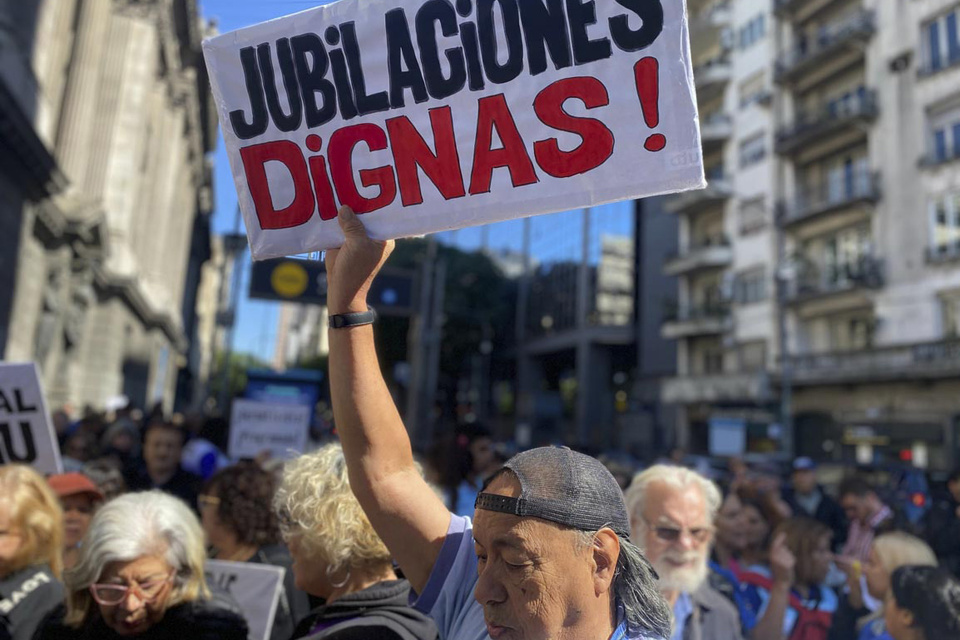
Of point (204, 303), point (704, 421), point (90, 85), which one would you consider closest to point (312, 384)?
point (90, 85)

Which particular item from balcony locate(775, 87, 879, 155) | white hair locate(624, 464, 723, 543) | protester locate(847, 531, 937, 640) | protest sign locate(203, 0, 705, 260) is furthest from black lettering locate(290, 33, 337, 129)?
balcony locate(775, 87, 879, 155)

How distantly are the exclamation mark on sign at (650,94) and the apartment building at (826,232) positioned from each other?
18.4 metres

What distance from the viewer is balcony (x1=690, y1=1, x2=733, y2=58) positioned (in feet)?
92.7

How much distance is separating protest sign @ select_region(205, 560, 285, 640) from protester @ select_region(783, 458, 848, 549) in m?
4.94

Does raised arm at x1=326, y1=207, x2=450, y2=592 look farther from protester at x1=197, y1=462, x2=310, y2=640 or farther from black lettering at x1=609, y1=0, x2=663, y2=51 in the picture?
protester at x1=197, y1=462, x2=310, y2=640

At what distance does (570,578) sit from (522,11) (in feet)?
4.55

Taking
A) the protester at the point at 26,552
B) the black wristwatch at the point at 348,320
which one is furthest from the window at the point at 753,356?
the black wristwatch at the point at 348,320

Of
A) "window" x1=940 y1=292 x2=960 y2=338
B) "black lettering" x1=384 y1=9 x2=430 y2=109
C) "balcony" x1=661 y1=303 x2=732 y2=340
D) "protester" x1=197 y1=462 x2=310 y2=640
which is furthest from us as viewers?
"balcony" x1=661 y1=303 x2=732 y2=340

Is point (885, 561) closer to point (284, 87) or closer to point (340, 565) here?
point (340, 565)

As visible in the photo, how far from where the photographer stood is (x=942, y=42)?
2391 cm

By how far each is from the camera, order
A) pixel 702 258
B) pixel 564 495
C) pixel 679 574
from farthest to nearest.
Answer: pixel 702 258 → pixel 679 574 → pixel 564 495

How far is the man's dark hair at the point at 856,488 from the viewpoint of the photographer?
674cm

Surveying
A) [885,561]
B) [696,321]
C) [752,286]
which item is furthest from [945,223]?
[885,561]

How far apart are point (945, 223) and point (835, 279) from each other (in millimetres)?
4554
